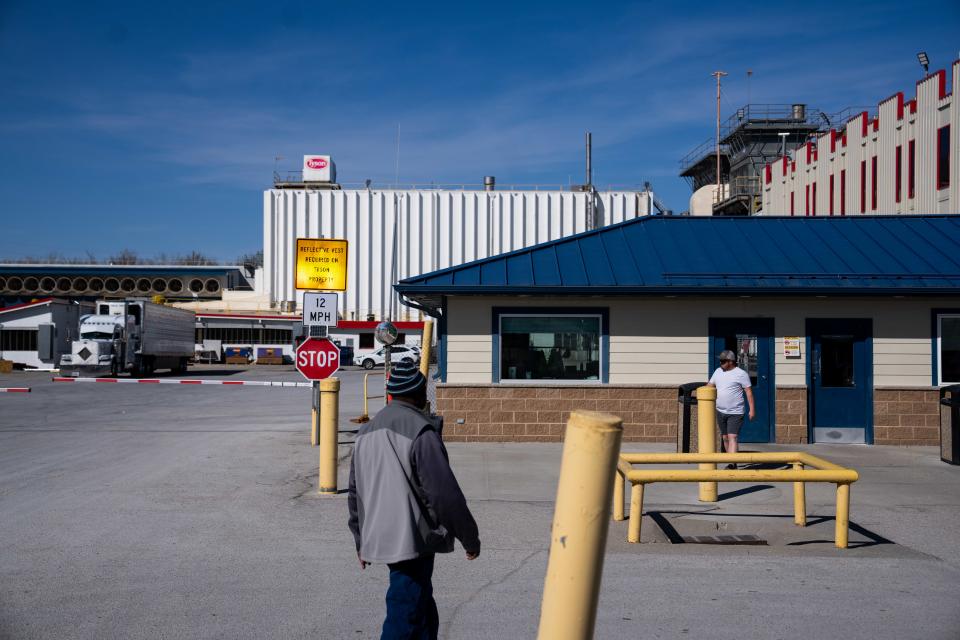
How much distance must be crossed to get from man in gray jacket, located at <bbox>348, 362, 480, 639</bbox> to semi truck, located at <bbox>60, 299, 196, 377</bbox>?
34744mm

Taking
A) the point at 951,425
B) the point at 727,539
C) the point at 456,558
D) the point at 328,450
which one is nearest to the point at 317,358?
the point at 328,450

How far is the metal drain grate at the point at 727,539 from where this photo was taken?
25.6 feet

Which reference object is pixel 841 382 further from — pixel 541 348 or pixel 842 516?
pixel 842 516

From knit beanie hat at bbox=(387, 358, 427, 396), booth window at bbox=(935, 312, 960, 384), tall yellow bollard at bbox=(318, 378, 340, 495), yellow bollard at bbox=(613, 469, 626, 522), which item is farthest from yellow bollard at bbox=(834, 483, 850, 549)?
booth window at bbox=(935, 312, 960, 384)

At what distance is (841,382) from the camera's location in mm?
14789

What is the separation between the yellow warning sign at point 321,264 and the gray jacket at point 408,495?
10.3m

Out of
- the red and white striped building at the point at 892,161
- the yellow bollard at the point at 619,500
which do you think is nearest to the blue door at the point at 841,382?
the yellow bollard at the point at 619,500

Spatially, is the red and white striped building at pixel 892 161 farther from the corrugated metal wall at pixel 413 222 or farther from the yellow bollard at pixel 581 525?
the yellow bollard at pixel 581 525

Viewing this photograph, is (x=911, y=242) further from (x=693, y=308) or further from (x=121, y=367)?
(x=121, y=367)

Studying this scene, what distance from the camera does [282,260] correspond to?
61.2 m

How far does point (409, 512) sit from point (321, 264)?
10.8 meters

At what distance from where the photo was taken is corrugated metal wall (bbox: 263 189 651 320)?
197 feet

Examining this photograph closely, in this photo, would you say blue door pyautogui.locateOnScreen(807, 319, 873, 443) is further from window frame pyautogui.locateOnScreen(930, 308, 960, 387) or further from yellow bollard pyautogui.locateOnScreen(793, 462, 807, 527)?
yellow bollard pyautogui.locateOnScreen(793, 462, 807, 527)

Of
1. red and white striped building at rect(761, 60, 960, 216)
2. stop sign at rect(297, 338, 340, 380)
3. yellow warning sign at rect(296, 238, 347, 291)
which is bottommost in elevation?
stop sign at rect(297, 338, 340, 380)
